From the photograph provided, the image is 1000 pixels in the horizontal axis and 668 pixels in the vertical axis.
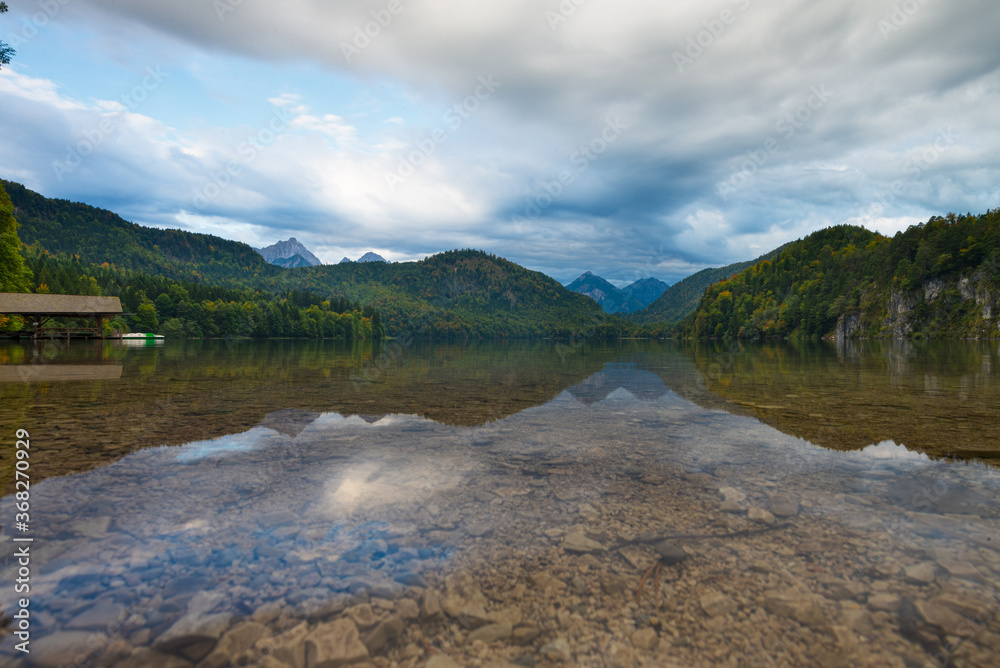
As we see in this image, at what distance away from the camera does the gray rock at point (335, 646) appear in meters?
3.53

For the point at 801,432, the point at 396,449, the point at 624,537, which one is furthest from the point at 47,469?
the point at 801,432

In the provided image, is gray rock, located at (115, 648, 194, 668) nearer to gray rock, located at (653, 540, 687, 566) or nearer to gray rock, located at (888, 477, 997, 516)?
gray rock, located at (653, 540, 687, 566)

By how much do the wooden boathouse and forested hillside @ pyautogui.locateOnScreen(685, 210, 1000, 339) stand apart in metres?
164

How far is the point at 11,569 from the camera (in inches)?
187

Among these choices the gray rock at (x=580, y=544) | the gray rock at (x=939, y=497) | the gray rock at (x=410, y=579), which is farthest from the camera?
the gray rock at (x=939, y=497)

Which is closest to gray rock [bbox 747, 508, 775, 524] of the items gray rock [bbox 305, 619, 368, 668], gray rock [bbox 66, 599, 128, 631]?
gray rock [bbox 305, 619, 368, 668]

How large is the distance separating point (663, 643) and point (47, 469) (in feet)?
33.9

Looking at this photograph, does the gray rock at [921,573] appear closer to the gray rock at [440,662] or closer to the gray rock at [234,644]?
the gray rock at [440,662]

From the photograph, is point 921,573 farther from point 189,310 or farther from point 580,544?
point 189,310

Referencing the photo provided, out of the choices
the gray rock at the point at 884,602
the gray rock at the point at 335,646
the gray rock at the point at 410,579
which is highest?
the gray rock at the point at 884,602

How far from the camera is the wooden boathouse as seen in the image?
157 feet

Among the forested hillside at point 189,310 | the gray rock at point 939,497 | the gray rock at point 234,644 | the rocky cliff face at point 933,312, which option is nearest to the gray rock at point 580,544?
the gray rock at point 234,644

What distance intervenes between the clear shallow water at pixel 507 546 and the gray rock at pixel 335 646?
0.02 m

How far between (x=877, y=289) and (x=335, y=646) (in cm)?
17957
